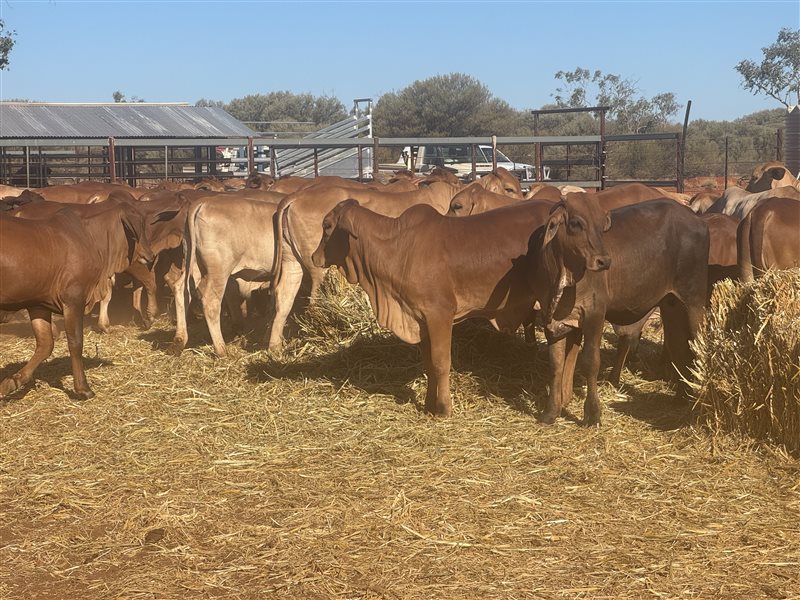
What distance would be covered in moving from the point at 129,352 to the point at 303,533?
220 inches

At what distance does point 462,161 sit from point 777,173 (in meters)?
18.0

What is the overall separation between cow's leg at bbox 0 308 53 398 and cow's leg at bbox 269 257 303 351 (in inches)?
91.5

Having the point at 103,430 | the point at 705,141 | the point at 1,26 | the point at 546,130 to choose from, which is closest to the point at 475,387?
the point at 103,430

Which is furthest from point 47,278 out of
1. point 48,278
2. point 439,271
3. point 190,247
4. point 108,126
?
point 108,126

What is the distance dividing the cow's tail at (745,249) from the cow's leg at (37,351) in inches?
227

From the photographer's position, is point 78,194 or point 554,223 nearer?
point 554,223

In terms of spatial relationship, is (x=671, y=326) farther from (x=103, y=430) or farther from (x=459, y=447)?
(x=103, y=430)

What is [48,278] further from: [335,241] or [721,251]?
[721,251]

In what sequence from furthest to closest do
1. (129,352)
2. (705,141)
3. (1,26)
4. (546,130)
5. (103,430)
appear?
(546,130) < (705,141) < (1,26) < (129,352) < (103,430)

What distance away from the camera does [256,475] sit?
661 cm

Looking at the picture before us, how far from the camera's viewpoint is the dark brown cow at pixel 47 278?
822 cm

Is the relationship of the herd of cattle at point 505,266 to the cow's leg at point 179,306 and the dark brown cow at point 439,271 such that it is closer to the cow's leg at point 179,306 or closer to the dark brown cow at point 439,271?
the dark brown cow at point 439,271

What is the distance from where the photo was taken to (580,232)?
720 centimetres

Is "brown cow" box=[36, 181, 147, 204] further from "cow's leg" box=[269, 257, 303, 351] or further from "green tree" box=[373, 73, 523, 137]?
"green tree" box=[373, 73, 523, 137]
